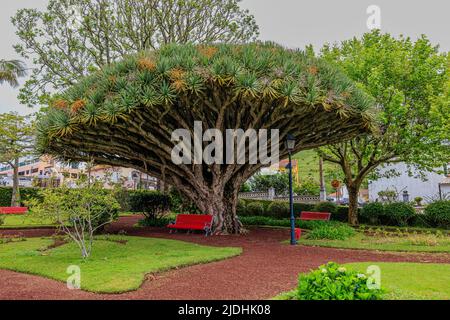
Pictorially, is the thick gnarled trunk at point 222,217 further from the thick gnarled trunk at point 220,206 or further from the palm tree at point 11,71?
the palm tree at point 11,71

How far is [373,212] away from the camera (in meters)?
21.4

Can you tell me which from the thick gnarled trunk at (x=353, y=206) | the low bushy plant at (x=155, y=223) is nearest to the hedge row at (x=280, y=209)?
the thick gnarled trunk at (x=353, y=206)

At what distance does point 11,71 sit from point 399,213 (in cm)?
2988

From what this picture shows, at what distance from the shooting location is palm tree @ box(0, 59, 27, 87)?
28266 millimetres

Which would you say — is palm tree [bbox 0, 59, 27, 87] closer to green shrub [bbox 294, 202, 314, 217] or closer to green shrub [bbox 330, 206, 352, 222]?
green shrub [bbox 294, 202, 314, 217]

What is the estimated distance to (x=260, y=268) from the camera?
8.86 metres

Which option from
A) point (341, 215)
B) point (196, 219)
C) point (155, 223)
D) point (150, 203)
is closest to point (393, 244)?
point (196, 219)

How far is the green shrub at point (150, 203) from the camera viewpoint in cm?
2097

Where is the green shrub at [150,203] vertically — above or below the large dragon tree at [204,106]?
below

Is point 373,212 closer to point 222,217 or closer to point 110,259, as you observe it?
point 222,217

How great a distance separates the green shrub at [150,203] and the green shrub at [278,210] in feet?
25.6

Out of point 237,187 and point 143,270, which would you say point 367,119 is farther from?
point 143,270
